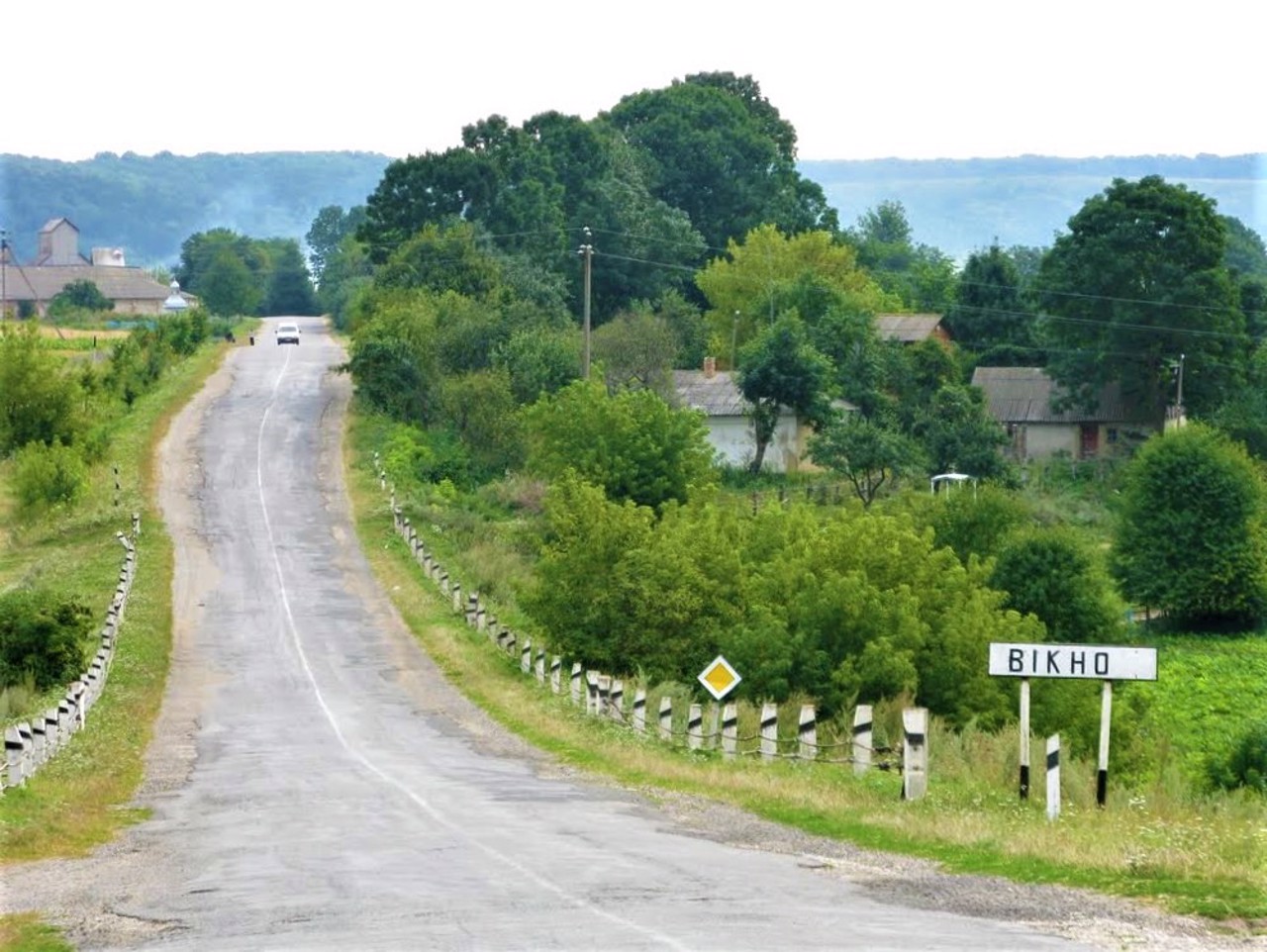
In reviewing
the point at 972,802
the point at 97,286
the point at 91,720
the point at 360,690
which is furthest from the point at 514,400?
the point at 97,286

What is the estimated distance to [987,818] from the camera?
19016 millimetres

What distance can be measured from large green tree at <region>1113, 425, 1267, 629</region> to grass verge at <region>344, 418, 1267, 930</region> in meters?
42.3

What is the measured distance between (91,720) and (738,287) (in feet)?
273

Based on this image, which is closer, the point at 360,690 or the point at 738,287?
the point at 360,690

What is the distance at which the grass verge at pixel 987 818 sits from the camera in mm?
15164

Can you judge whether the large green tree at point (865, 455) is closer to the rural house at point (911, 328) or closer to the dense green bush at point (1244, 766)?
the rural house at point (911, 328)

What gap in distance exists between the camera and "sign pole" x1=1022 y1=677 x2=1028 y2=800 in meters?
19.9

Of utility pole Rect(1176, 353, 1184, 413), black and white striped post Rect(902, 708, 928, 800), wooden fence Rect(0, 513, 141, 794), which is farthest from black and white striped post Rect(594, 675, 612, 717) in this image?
utility pole Rect(1176, 353, 1184, 413)

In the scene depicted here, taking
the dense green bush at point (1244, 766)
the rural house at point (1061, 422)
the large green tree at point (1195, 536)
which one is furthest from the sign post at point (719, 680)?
the rural house at point (1061, 422)

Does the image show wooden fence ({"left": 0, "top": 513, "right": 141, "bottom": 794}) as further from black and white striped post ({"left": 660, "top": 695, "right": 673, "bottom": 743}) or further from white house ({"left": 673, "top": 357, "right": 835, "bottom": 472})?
white house ({"left": 673, "top": 357, "right": 835, "bottom": 472})

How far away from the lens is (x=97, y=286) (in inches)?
6442

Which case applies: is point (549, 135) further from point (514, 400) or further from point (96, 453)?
point (96, 453)

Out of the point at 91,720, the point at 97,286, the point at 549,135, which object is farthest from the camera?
the point at 97,286

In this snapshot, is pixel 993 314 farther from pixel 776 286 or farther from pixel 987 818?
pixel 987 818
